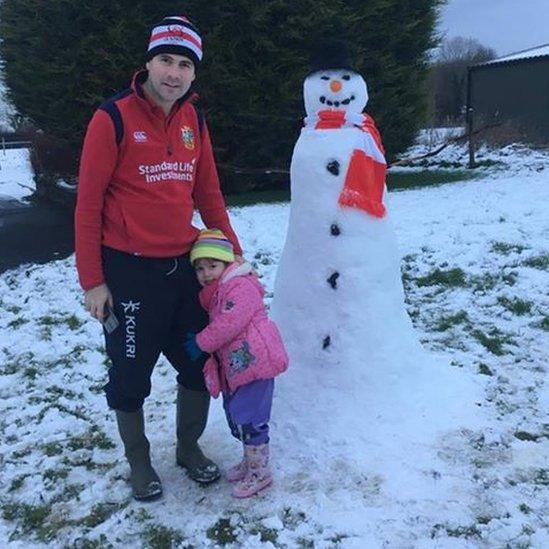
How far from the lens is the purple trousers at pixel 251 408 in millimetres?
2979

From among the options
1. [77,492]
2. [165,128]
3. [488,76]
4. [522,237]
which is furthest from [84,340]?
[488,76]

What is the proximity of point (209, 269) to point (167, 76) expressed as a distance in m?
0.81

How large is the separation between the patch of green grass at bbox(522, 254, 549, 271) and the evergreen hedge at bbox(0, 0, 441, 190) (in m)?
4.94

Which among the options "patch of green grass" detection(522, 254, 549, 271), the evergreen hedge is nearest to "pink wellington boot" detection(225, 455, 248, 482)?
"patch of green grass" detection(522, 254, 549, 271)

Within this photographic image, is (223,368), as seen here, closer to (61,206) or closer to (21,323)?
(21,323)

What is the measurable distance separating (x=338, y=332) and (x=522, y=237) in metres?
4.39

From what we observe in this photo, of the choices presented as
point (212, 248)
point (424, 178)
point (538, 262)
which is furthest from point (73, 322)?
point (424, 178)

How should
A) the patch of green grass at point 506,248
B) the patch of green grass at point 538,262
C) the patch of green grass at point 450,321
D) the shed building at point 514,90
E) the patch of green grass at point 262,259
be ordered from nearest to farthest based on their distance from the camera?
1. the patch of green grass at point 450,321
2. the patch of green grass at point 538,262
3. the patch of green grass at point 506,248
4. the patch of green grass at point 262,259
5. the shed building at point 514,90

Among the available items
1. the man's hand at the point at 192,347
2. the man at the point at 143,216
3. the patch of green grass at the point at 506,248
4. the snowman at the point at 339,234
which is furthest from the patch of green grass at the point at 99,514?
the patch of green grass at the point at 506,248

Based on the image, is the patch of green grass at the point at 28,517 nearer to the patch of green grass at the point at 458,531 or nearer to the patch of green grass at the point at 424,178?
the patch of green grass at the point at 458,531

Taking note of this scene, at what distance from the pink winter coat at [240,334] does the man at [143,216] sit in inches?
7.3

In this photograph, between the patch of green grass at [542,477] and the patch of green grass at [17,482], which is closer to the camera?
the patch of green grass at [542,477]

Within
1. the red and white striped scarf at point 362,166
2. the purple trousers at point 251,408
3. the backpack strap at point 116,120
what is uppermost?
the backpack strap at point 116,120

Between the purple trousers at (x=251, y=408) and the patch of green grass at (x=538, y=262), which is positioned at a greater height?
the purple trousers at (x=251, y=408)
